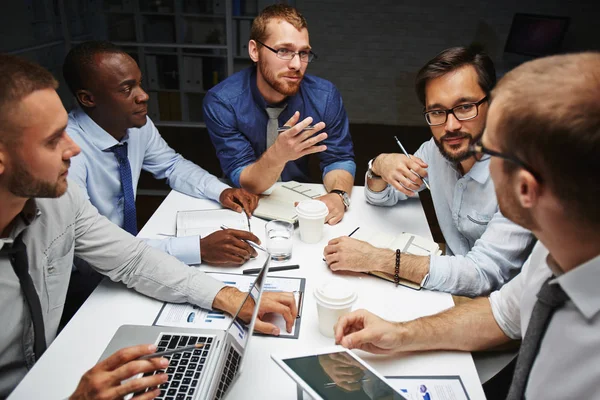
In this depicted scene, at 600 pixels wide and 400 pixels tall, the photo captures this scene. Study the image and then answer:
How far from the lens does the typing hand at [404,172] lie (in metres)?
1.59

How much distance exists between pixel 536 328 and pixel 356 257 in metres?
0.54

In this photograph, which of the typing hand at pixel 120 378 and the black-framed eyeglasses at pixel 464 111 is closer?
the typing hand at pixel 120 378

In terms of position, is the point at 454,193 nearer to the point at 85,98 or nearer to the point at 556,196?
the point at 556,196

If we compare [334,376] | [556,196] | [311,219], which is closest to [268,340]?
[334,376]

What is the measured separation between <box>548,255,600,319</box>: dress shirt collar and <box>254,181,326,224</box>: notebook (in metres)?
0.94

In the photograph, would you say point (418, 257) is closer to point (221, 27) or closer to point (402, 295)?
point (402, 295)

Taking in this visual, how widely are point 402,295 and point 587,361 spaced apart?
0.52 m

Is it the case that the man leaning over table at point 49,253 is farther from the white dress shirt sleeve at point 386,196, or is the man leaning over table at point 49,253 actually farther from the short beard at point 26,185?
the white dress shirt sleeve at point 386,196

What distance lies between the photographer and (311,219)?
4.65 ft

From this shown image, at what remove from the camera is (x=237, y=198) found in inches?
67.2

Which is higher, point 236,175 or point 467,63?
point 467,63

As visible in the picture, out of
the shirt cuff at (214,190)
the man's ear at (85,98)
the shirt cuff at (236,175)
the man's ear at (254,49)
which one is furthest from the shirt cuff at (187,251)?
the man's ear at (254,49)

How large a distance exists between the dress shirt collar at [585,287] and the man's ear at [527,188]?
14 centimetres

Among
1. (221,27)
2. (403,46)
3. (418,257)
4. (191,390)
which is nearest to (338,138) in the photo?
(418,257)
